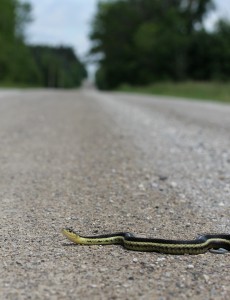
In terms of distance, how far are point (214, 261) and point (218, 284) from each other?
0.48m

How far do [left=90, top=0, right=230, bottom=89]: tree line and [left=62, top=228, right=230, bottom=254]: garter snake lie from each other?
4722cm

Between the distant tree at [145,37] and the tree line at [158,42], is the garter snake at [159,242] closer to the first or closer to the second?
the tree line at [158,42]

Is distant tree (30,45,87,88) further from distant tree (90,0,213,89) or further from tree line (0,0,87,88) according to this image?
distant tree (90,0,213,89)

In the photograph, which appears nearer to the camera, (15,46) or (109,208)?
(109,208)

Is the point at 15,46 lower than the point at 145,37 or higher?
lower

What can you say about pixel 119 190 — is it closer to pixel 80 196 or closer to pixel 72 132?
pixel 80 196

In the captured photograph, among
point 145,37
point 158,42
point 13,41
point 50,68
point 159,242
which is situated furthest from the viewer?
point 50,68

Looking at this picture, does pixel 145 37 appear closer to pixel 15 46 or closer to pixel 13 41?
pixel 13 41

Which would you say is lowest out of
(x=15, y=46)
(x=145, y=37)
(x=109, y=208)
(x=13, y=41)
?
(x=109, y=208)

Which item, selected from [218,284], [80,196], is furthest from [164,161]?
[218,284]

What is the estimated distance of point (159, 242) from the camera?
3.90 m

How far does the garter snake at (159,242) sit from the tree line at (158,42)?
4722cm

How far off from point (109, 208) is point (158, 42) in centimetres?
5503

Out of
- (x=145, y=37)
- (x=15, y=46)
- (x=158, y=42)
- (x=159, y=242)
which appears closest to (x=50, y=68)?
(x=15, y=46)
